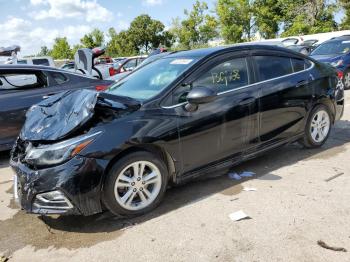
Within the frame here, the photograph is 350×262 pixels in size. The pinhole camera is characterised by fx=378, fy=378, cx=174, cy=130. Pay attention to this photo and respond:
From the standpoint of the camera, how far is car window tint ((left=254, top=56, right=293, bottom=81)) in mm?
4738

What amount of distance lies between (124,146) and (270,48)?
2.59m

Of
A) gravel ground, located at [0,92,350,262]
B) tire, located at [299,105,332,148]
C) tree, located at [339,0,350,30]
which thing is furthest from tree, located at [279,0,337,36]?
gravel ground, located at [0,92,350,262]

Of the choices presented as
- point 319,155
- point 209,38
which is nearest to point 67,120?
point 319,155

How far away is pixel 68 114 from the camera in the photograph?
3738mm

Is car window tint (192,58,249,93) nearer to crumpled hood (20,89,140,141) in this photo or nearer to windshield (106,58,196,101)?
windshield (106,58,196,101)

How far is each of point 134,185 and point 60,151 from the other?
2.55 feet

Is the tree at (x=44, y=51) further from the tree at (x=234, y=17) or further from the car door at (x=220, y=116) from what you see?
the car door at (x=220, y=116)

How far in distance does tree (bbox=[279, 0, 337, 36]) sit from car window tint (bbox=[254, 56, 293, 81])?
32500 mm

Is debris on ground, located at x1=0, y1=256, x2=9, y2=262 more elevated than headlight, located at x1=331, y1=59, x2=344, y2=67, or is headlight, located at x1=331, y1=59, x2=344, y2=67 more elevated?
headlight, located at x1=331, y1=59, x2=344, y2=67

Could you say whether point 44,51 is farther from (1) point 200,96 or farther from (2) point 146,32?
(1) point 200,96

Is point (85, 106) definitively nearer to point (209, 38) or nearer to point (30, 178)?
point (30, 178)

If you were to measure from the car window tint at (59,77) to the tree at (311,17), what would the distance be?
Answer: 106 feet

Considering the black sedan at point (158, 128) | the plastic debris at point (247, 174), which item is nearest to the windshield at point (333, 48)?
the black sedan at point (158, 128)

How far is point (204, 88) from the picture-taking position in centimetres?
387
